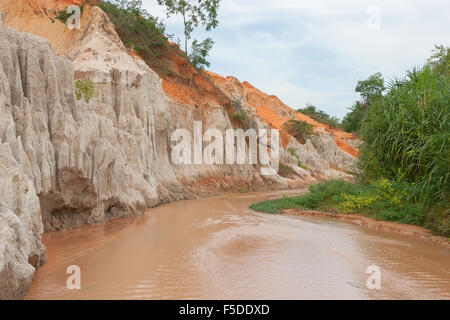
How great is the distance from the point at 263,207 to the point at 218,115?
12.4 metres

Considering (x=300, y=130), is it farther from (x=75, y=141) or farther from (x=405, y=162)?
(x=75, y=141)

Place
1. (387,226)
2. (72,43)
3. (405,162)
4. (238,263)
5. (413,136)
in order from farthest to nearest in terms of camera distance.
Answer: (72,43), (405,162), (413,136), (387,226), (238,263)

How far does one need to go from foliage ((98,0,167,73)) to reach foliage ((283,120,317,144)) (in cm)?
2195

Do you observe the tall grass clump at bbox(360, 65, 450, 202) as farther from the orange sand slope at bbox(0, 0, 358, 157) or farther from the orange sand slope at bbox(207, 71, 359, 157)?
the orange sand slope at bbox(207, 71, 359, 157)

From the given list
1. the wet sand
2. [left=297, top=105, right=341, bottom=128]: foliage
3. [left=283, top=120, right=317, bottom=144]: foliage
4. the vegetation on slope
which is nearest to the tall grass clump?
the vegetation on slope

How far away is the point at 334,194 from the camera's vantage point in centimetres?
1202

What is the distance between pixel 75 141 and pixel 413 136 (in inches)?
320

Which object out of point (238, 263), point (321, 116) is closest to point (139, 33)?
point (238, 263)

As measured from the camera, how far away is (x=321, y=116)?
216 ft

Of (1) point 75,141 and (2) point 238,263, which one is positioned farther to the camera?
(1) point 75,141

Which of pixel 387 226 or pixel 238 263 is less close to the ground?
pixel 238 263

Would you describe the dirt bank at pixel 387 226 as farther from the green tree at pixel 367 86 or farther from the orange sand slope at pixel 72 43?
the green tree at pixel 367 86

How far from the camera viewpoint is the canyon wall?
166 inches

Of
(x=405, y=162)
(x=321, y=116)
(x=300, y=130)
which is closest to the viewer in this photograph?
(x=405, y=162)
